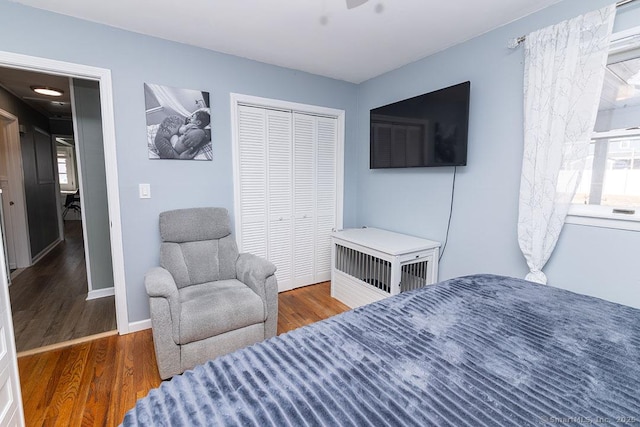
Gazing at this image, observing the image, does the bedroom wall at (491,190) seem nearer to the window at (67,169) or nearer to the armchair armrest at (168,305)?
the armchair armrest at (168,305)

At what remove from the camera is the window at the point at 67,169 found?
870cm

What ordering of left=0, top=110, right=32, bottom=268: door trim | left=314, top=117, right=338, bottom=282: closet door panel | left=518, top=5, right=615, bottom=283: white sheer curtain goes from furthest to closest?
1. left=0, top=110, right=32, bottom=268: door trim
2. left=314, top=117, right=338, bottom=282: closet door panel
3. left=518, top=5, right=615, bottom=283: white sheer curtain

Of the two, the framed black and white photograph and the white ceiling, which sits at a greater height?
the white ceiling

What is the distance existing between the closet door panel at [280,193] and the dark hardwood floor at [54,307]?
160 cm

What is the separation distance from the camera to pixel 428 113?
2.54 metres

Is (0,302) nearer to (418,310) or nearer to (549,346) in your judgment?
(418,310)

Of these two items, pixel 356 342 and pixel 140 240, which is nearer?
pixel 356 342

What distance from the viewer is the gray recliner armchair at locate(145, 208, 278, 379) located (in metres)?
1.77

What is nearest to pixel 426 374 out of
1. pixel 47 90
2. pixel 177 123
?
pixel 177 123

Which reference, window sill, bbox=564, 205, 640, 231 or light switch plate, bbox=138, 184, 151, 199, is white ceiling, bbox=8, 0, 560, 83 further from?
window sill, bbox=564, 205, 640, 231

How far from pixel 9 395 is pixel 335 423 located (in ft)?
4.90

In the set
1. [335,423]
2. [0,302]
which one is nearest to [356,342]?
[335,423]

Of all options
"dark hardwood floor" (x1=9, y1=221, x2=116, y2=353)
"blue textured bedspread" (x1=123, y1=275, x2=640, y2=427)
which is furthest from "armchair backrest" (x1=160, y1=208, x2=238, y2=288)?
"blue textured bedspread" (x1=123, y1=275, x2=640, y2=427)

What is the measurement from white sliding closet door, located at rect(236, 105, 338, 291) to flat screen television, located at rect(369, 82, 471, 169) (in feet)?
2.08
